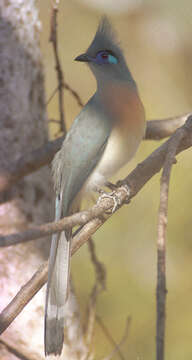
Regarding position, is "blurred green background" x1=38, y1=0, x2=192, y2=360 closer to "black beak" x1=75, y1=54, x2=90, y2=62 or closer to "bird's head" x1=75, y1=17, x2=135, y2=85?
"bird's head" x1=75, y1=17, x2=135, y2=85

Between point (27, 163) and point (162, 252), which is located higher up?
point (27, 163)

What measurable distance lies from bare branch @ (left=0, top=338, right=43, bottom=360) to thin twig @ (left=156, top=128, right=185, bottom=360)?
133cm

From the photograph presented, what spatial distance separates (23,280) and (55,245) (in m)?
0.70

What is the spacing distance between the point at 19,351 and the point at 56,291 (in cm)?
59

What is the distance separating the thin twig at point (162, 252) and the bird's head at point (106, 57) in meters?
1.13

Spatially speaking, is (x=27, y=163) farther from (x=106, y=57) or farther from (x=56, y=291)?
(x=56, y=291)

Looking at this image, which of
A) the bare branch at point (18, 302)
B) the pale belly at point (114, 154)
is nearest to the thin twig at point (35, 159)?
the pale belly at point (114, 154)

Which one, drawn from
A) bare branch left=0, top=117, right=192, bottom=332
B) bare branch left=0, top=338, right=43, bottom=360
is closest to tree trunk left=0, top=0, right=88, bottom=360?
bare branch left=0, top=338, right=43, bottom=360

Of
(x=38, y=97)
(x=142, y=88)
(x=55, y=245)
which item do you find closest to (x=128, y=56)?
(x=142, y=88)

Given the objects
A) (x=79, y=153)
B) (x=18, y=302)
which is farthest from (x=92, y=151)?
(x=18, y=302)

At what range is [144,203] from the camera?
4.63 meters

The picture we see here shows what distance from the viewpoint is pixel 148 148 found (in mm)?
4551

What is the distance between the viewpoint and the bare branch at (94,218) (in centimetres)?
173

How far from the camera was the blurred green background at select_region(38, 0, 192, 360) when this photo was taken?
415 centimetres
